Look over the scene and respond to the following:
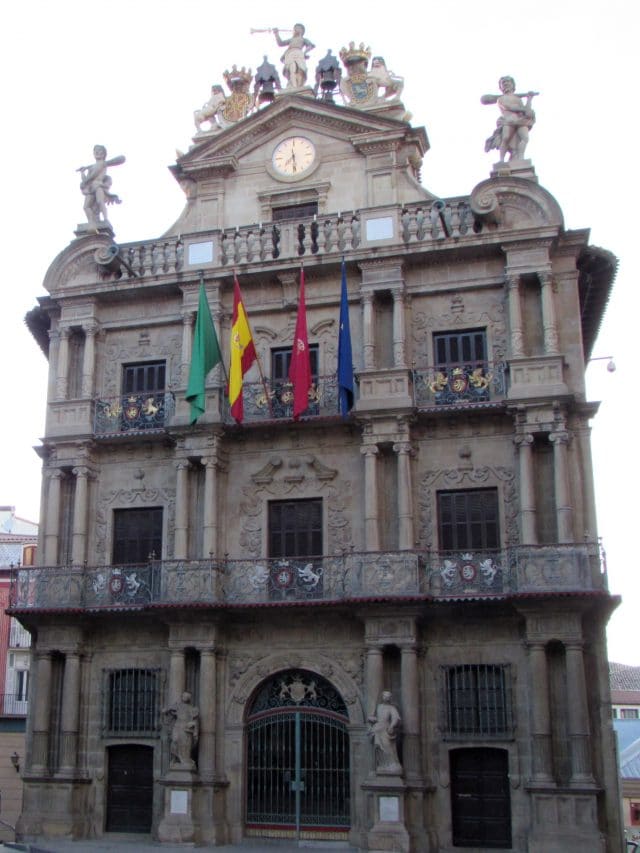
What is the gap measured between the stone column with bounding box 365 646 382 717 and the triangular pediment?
12694 mm

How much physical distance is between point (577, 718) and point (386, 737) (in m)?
3.78

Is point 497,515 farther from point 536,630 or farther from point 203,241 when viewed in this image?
point 203,241

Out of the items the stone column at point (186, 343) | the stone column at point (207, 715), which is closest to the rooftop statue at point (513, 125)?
the stone column at point (186, 343)

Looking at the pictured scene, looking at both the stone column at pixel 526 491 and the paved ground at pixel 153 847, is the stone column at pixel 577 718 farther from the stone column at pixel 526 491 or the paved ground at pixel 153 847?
the paved ground at pixel 153 847

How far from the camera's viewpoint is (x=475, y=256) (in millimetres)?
24938

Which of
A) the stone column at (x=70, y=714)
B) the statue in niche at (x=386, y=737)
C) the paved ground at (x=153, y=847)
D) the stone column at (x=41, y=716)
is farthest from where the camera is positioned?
the stone column at (x=41, y=716)

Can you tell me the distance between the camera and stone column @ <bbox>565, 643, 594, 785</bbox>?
21.0 meters

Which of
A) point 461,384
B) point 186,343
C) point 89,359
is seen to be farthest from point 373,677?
point 89,359

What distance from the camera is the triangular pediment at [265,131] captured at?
1075 inches

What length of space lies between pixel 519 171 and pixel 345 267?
4.73 m

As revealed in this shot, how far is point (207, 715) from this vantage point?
76.7 ft

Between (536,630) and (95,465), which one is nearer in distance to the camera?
(536,630)

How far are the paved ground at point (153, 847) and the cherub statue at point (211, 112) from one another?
1759 centimetres

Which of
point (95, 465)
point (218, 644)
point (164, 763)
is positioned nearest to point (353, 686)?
point (218, 644)
